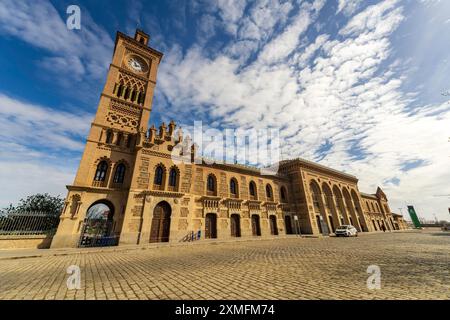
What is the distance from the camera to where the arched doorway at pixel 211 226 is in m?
19.8

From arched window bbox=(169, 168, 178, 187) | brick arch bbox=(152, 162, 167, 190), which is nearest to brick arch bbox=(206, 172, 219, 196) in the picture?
arched window bbox=(169, 168, 178, 187)

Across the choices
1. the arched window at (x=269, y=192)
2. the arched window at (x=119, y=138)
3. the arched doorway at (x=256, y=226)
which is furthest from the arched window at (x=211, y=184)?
the arched window at (x=119, y=138)

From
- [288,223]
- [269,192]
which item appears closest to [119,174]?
[269,192]

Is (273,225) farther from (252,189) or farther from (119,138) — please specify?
(119,138)

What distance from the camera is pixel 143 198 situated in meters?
16.5

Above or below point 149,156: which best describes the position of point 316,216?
below

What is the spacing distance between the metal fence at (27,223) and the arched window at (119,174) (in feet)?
16.3

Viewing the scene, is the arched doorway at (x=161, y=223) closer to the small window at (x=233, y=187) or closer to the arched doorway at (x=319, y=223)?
the small window at (x=233, y=187)

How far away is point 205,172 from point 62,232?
43.9 ft

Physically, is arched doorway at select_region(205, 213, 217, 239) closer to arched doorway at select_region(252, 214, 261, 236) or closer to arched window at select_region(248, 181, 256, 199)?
arched doorway at select_region(252, 214, 261, 236)

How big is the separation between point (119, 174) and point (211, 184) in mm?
9923
